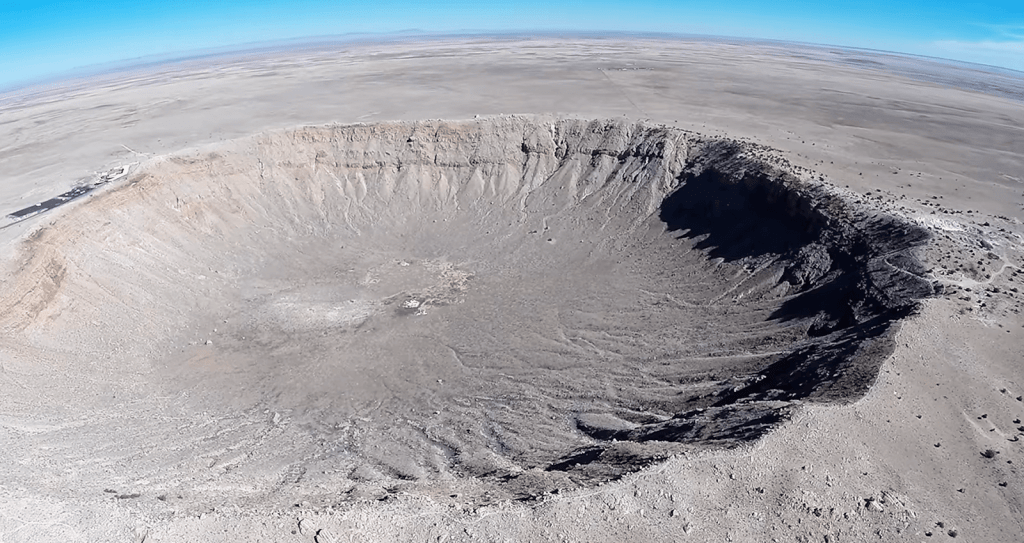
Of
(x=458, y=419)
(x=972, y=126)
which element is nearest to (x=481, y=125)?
(x=458, y=419)

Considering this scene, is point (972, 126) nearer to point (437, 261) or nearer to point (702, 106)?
point (702, 106)

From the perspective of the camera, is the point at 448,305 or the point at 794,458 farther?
the point at 448,305

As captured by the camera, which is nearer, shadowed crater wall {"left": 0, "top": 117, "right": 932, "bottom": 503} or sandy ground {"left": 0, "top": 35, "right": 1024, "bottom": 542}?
sandy ground {"left": 0, "top": 35, "right": 1024, "bottom": 542}

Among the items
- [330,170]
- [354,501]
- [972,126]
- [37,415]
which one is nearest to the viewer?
[354,501]

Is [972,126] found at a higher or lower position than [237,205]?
higher

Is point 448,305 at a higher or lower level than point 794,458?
lower

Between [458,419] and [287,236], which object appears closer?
[458,419]

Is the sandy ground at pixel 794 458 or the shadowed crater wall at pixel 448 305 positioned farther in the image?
the shadowed crater wall at pixel 448 305

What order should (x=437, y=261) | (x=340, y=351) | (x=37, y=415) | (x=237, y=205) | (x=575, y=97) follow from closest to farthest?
(x=37, y=415) → (x=340, y=351) → (x=437, y=261) → (x=237, y=205) → (x=575, y=97)
